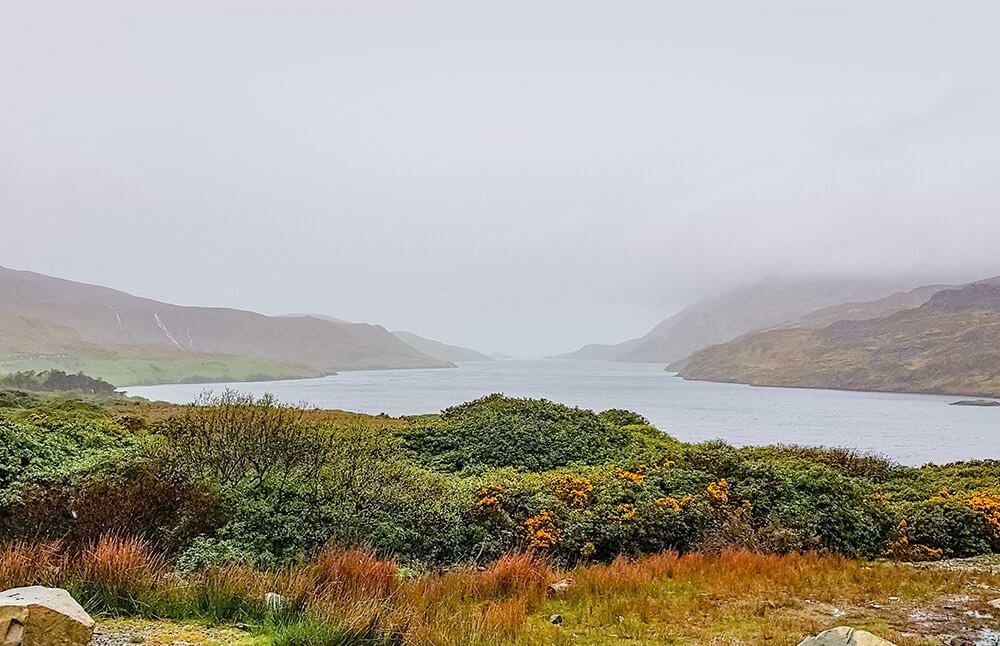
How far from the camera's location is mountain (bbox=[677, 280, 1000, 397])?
127m

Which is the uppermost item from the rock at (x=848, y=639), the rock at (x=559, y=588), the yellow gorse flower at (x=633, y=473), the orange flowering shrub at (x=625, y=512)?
the rock at (x=848, y=639)

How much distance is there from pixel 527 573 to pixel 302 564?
2.39 metres

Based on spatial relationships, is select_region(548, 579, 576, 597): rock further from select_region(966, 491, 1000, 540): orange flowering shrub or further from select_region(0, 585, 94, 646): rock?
select_region(966, 491, 1000, 540): orange flowering shrub

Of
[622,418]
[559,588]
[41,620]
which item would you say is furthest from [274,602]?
[622,418]

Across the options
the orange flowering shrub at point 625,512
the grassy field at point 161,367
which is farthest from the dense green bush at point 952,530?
the grassy field at point 161,367

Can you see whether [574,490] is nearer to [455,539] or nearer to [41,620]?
[455,539]

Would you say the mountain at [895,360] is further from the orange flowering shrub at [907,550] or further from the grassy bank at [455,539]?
the grassy bank at [455,539]

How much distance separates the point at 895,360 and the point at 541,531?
159156mm

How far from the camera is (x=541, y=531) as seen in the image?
9.12m

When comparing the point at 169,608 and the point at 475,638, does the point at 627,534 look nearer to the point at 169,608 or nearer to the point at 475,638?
the point at 475,638

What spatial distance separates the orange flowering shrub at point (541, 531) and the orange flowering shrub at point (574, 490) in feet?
2.52

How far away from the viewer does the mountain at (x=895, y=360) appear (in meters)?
127

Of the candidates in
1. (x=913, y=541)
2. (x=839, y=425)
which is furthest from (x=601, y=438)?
(x=839, y=425)

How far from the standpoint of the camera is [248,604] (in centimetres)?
549
